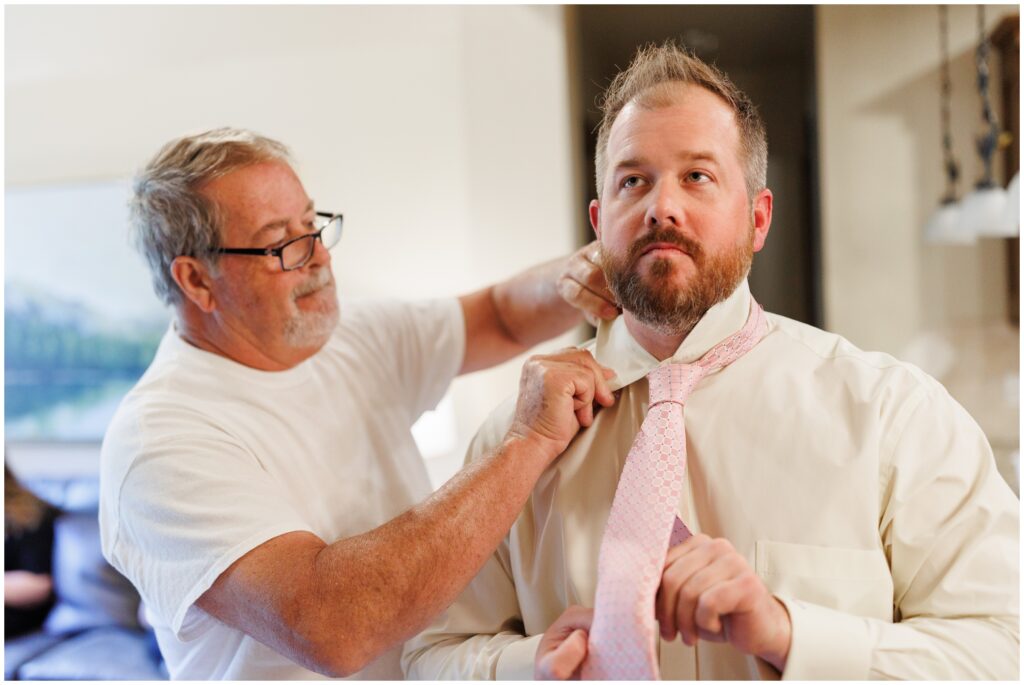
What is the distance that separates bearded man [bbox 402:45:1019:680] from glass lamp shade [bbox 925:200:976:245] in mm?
1920

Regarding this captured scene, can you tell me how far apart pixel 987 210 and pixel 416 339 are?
6.22 feet

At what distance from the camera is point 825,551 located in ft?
2.80

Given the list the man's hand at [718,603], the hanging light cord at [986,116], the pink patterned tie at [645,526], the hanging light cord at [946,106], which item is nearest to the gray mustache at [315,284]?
the pink patterned tie at [645,526]

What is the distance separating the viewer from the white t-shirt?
3.55ft

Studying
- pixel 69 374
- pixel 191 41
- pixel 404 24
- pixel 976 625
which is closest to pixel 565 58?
pixel 404 24

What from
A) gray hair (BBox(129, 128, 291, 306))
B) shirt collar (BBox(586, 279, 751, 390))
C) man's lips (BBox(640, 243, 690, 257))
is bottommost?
shirt collar (BBox(586, 279, 751, 390))

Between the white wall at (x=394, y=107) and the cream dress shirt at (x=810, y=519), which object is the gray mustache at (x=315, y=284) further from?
the white wall at (x=394, y=107)

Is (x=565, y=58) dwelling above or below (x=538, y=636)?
above

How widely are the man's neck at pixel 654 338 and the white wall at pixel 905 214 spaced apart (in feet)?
6.74

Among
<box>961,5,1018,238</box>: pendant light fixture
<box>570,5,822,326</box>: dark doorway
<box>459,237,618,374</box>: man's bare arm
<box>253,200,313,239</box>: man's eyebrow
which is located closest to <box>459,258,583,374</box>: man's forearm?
<box>459,237,618,374</box>: man's bare arm

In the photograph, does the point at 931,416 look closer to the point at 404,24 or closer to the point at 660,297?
the point at 660,297

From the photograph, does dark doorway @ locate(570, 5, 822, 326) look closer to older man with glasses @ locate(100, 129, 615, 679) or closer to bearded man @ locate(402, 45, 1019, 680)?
older man with glasses @ locate(100, 129, 615, 679)

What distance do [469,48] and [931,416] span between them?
1764mm

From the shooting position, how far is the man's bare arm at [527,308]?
3.88 ft
